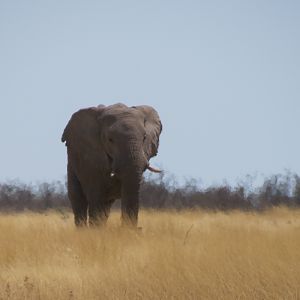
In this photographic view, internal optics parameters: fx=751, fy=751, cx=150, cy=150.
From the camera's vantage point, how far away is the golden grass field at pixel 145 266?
20.5ft

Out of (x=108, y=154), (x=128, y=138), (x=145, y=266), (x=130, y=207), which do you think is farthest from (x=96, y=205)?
(x=145, y=266)

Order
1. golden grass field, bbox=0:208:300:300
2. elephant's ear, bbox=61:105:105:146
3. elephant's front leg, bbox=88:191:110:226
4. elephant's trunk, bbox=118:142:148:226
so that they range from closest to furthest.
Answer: golden grass field, bbox=0:208:300:300, elephant's trunk, bbox=118:142:148:226, elephant's front leg, bbox=88:191:110:226, elephant's ear, bbox=61:105:105:146

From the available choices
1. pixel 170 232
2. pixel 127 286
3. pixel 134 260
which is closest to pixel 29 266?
pixel 134 260

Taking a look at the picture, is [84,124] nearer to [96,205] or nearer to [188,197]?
[96,205]

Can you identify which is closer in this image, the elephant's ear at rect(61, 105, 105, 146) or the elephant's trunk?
the elephant's trunk

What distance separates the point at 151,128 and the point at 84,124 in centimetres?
130

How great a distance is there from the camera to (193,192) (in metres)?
36.8

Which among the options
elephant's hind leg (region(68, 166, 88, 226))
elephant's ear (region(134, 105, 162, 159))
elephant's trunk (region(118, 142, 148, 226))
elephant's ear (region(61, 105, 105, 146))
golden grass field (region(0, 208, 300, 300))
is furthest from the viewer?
elephant's hind leg (region(68, 166, 88, 226))

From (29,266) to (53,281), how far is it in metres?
1.21

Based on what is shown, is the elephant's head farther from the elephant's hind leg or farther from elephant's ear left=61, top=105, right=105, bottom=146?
the elephant's hind leg

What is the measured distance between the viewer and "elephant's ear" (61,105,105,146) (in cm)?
1331

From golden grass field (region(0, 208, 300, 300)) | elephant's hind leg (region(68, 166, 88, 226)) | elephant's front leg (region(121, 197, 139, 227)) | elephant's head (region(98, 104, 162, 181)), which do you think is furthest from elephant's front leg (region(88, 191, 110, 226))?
golden grass field (region(0, 208, 300, 300))

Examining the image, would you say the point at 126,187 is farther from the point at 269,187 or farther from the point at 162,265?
the point at 269,187

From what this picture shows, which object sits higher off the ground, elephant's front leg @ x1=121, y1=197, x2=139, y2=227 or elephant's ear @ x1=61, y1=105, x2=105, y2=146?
elephant's ear @ x1=61, y1=105, x2=105, y2=146
